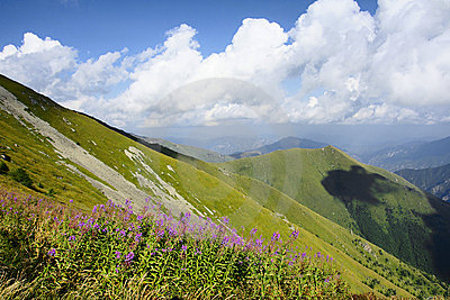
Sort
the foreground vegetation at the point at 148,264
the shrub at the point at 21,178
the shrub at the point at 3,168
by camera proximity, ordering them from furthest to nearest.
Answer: the shrub at the point at 3,168 < the shrub at the point at 21,178 < the foreground vegetation at the point at 148,264

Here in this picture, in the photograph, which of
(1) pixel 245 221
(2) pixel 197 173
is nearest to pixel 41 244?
(1) pixel 245 221

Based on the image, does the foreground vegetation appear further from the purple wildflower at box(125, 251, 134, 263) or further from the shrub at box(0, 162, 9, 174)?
the shrub at box(0, 162, 9, 174)

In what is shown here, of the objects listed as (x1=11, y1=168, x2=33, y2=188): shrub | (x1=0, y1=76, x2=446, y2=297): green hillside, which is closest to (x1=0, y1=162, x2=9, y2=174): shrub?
(x1=0, y1=76, x2=446, y2=297): green hillside

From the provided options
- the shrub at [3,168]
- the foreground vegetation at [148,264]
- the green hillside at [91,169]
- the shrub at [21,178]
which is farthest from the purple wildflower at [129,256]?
the shrub at [3,168]

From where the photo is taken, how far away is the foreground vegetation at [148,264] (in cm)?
741

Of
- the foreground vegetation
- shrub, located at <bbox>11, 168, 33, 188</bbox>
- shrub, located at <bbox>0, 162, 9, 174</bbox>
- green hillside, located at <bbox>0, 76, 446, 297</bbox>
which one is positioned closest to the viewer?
the foreground vegetation

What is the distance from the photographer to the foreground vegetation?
7410mm

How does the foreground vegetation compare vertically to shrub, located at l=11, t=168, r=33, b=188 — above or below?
above

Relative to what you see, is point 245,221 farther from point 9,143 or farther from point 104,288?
point 104,288

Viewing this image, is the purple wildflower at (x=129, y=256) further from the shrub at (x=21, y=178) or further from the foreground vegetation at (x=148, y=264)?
the shrub at (x=21, y=178)

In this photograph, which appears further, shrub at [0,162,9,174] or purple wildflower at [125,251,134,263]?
shrub at [0,162,9,174]

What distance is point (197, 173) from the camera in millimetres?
115812

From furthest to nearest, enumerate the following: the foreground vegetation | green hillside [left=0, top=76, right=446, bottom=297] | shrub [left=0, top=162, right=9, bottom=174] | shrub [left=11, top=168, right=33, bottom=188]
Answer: green hillside [left=0, top=76, right=446, bottom=297]
shrub [left=0, top=162, right=9, bottom=174]
shrub [left=11, top=168, right=33, bottom=188]
the foreground vegetation

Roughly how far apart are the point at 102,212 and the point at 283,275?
25.5ft
